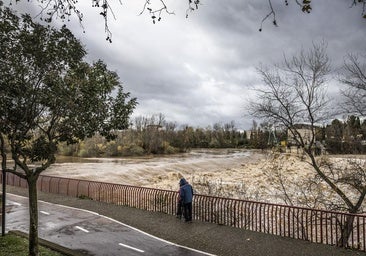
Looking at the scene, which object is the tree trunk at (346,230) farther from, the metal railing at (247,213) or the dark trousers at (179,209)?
the dark trousers at (179,209)

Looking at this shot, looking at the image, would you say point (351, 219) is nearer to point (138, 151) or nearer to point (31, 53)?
point (31, 53)

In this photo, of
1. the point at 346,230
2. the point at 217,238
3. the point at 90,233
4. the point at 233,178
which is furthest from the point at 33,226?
the point at 233,178

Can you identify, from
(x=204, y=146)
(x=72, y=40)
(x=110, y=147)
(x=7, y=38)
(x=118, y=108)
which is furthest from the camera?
(x=204, y=146)

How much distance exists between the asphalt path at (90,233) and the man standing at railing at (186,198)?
6.63ft

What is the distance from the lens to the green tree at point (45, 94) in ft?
26.1

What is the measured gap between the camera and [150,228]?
12.1 meters

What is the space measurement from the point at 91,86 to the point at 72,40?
127 cm

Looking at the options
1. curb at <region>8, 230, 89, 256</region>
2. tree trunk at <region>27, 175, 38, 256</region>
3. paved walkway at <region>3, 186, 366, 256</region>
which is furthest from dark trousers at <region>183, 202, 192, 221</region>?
tree trunk at <region>27, 175, 38, 256</region>

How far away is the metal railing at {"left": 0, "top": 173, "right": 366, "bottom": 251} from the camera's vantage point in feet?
33.9

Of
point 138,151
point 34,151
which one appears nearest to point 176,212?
point 34,151

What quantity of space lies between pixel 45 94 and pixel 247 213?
27.7ft

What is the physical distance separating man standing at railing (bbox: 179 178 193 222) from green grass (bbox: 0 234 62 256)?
5.04m

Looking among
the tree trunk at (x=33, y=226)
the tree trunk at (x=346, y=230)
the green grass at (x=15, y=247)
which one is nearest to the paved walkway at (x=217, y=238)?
the tree trunk at (x=346, y=230)

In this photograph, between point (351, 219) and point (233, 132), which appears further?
point (233, 132)
